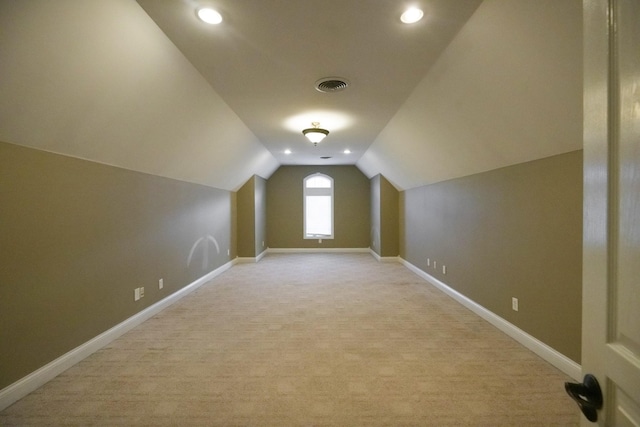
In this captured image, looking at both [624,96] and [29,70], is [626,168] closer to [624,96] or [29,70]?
[624,96]

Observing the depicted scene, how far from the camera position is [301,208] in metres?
8.76

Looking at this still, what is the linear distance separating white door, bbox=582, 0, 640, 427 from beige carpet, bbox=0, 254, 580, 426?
1421mm

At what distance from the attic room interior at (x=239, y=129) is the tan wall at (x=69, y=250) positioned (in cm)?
1

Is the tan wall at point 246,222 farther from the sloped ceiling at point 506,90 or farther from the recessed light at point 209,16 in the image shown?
the recessed light at point 209,16

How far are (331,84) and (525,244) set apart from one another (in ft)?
8.13

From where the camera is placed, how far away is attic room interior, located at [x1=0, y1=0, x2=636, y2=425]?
1.81m

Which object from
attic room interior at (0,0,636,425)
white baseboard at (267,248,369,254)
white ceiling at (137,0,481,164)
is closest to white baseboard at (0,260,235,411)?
attic room interior at (0,0,636,425)

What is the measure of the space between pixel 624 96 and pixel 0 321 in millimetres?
3115

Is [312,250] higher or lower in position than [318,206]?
lower

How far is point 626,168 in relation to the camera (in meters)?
0.58

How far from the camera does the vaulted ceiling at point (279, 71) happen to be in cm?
168

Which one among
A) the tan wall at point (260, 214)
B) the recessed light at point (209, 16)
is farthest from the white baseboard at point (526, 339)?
the tan wall at point (260, 214)

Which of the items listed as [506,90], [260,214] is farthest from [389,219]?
[506,90]

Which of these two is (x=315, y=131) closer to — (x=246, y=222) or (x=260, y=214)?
(x=246, y=222)
